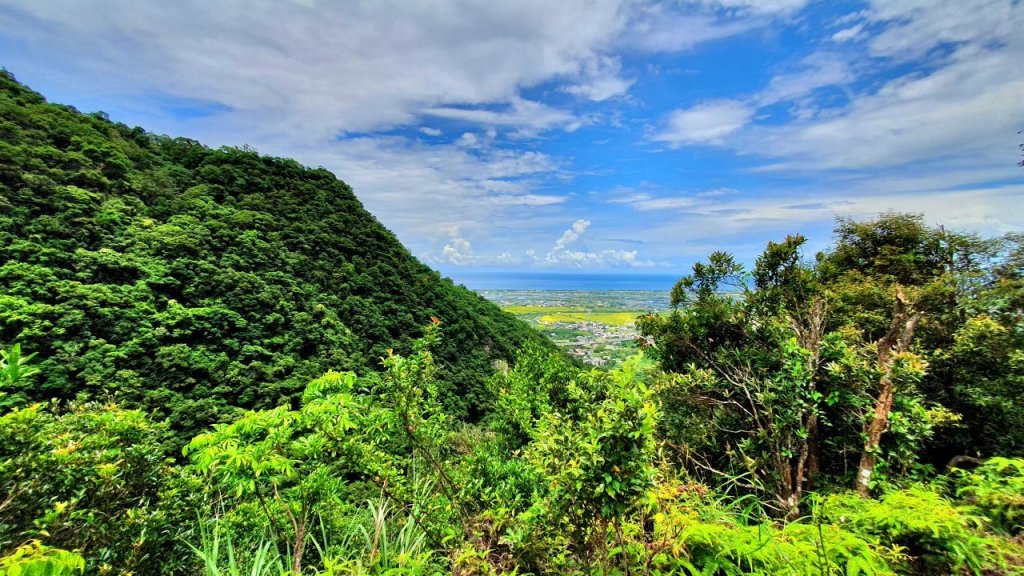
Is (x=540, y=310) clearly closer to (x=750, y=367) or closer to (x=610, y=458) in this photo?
(x=750, y=367)

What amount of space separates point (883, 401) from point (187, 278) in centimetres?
2925

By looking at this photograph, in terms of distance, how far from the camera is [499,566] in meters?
2.54

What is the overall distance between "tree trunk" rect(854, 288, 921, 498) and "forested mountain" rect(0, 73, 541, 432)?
9.82m

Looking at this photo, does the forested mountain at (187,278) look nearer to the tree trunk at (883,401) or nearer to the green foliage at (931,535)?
the tree trunk at (883,401)

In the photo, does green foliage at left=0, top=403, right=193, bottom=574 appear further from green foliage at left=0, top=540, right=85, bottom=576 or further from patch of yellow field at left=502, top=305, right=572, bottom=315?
patch of yellow field at left=502, top=305, right=572, bottom=315

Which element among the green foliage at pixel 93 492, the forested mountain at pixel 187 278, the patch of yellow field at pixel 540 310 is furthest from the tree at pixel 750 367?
the patch of yellow field at pixel 540 310

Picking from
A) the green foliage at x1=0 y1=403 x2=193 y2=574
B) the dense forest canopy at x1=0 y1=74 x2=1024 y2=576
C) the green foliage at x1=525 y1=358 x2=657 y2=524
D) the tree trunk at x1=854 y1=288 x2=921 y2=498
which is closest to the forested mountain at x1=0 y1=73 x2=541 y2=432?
the dense forest canopy at x1=0 y1=74 x2=1024 y2=576

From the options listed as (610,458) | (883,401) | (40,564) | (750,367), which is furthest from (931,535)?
(40,564)

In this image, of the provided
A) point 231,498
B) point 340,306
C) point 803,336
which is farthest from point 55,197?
point 803,336

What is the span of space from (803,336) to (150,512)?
7910mm

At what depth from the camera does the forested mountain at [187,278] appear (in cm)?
1617

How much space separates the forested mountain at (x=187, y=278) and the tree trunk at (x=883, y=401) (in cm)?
982

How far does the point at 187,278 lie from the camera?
72.5 ft

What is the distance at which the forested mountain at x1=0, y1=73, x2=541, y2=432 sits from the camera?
→ 16172 millimetres
